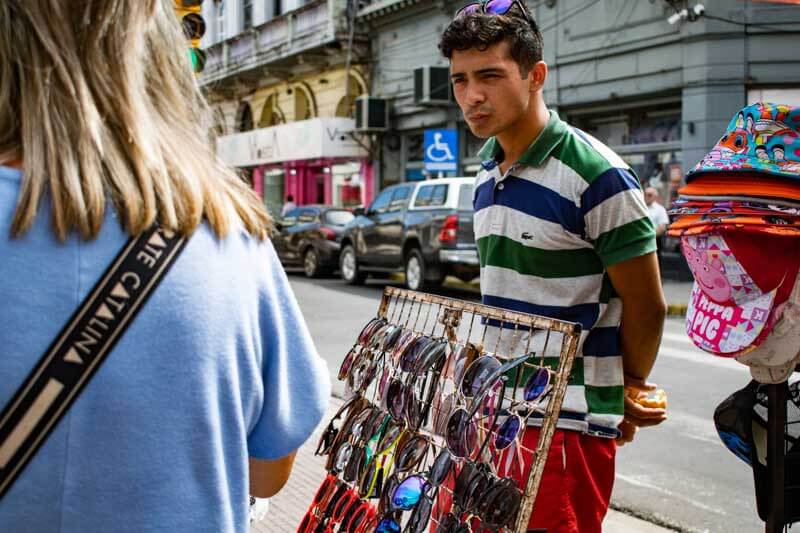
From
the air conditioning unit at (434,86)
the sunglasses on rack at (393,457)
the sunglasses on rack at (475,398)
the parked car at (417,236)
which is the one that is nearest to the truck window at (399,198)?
the parked car at (417,236)

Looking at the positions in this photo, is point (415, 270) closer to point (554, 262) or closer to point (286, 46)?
point (554, 262)

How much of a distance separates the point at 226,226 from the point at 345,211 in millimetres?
18683

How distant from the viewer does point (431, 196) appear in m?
15.2

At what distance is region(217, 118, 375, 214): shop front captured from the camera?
2828cm

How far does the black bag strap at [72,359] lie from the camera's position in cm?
108

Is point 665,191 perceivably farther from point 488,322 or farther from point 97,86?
point 97,86

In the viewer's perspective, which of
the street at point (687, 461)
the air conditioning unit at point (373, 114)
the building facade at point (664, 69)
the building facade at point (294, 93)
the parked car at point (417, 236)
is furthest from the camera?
the building facade at point (294, 93)

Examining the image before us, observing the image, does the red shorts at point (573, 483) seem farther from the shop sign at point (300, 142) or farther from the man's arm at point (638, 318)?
the shop sign at point (300, 142)

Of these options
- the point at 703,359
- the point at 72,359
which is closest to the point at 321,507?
the point at 72,359

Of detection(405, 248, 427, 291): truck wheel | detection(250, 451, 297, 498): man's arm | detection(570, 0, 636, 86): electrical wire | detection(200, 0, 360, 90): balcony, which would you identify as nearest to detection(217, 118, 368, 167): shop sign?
detection(200, 0, 360, 90): balcony

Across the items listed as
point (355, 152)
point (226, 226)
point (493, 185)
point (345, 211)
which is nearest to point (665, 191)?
point (345, 211)

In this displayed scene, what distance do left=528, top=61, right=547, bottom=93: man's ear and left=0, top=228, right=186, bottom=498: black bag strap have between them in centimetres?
165

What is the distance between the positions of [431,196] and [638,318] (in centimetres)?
1285

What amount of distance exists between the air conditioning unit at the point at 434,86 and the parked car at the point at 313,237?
18.0ft
